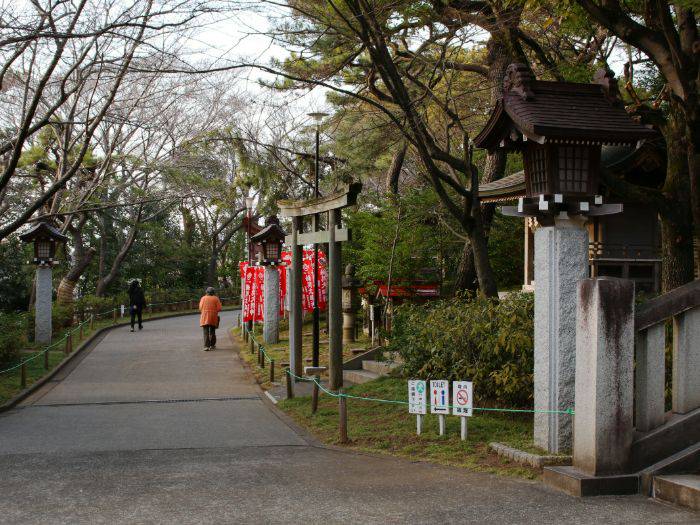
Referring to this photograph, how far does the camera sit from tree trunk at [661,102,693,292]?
34.6 ft

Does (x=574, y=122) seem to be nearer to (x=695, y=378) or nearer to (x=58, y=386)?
(x=695, y=378)

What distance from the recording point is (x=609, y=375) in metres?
6.73

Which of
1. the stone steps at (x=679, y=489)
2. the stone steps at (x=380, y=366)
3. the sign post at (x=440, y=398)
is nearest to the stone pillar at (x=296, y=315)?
the stone steps at (x=380, y=366)

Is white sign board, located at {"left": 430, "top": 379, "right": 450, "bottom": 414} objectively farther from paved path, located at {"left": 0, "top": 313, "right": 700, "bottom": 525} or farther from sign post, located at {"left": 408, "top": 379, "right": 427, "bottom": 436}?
paved path, located at {"left": 0, "top": 313, "right": 700, "bottom": 525}

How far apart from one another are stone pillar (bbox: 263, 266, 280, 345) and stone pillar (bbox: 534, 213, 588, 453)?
52.4 ft

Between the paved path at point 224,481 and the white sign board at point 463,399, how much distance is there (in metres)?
0.99

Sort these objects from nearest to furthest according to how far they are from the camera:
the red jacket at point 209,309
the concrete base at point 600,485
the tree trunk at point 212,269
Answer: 1. the concrete base at point 600,485
2. the red jacket at point 209,309
3. the tree trunk at point 212,269

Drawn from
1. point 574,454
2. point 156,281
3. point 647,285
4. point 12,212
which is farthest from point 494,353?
point 156,281

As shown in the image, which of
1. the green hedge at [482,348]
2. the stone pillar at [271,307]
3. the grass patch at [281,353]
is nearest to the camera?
the green hedge at [482,348]

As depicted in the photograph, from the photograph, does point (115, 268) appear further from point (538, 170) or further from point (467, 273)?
point (538, 170)

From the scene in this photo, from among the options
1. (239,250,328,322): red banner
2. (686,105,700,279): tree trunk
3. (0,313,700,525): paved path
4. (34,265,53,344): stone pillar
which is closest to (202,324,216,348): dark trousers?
(239,250,328,322): red banner

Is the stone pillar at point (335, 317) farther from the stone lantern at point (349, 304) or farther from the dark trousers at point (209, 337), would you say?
the dark trousers at point (209, 337)

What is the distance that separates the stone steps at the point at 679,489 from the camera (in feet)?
20.2

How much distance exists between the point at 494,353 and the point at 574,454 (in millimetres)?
2808
